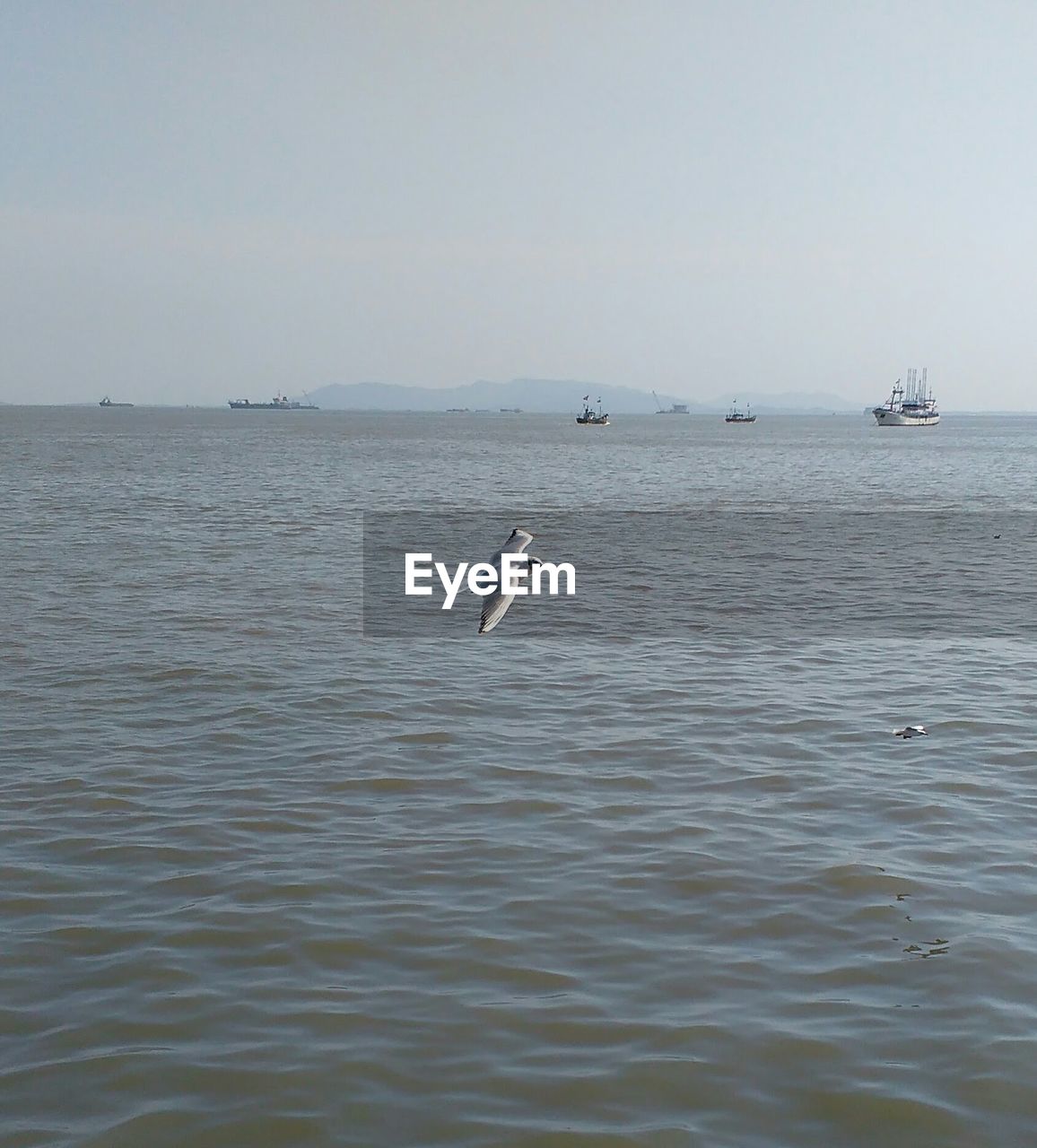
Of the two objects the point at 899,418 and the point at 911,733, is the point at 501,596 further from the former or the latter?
the point at 899,418

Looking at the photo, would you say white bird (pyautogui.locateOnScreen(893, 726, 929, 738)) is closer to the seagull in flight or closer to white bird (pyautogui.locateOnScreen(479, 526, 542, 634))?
the seagull in flight

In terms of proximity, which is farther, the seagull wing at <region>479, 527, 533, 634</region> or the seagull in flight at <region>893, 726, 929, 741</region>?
the seagull wing at <region>479, 527, 533, 634</region>

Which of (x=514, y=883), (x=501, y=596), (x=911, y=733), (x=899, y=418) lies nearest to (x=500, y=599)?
(x=501, y=596)

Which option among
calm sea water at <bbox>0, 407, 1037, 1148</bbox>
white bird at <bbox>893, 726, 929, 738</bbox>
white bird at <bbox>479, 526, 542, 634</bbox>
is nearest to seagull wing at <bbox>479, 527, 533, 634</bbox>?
white bird at <bbox>479, 526, 542, 634</bbox>

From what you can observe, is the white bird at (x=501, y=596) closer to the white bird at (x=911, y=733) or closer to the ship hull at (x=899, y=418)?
the white bird at (x=911, y=733)

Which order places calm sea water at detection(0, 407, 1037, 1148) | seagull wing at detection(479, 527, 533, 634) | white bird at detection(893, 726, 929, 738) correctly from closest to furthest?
calm sea water at detection(0, 407, 1037, 1148) < white bird at detection(893, 726, 929, 738) < seagull wing at detection(479, 527, 533, 634)

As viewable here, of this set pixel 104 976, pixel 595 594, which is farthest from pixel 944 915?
pixel 595 594

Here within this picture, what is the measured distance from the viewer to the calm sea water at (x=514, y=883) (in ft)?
23.1

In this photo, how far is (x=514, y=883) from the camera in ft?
32.7

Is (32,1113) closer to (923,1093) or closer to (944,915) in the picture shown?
(923,1093)

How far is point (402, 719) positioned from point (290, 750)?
1.85m

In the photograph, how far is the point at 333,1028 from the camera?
25.2 feet

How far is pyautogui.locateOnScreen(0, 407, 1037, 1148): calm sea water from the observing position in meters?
7.04

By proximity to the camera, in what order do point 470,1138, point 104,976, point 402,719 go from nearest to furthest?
1. point 470,1138
2. point 104,976
3. point 402,719
